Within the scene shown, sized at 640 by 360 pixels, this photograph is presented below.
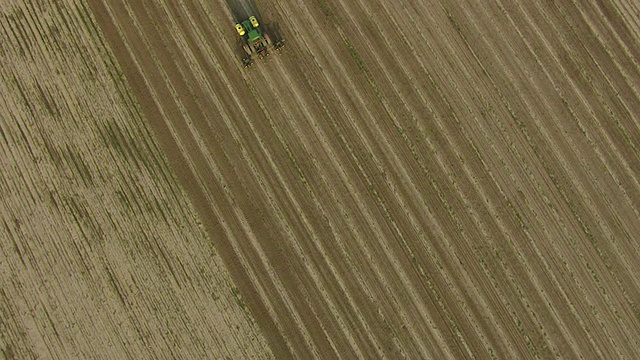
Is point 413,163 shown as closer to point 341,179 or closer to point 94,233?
point 341,179

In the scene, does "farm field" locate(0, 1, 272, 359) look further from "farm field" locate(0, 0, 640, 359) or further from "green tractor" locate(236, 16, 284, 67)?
"green tractor" locate(236, 16, 284, 67)

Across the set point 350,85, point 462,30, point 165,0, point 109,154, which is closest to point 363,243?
point 350,85

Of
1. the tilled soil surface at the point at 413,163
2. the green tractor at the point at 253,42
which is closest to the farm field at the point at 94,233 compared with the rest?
the tilled soil surface at the point at 413,163

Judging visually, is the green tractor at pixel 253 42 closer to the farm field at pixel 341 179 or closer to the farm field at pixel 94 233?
the farm field at pixel 341 179

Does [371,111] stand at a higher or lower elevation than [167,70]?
lower

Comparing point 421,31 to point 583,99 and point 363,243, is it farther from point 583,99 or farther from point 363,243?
point 363,243
